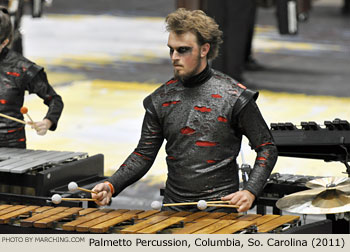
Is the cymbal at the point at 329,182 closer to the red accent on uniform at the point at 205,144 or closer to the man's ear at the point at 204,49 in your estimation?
the red accent on uniform at the point at 205,144

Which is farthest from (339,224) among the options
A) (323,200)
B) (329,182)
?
(323,200)

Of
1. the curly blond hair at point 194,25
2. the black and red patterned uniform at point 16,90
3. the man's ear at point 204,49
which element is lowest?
the black and red patterned uniform at point 16,90

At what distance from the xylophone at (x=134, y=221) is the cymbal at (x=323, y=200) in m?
0.08

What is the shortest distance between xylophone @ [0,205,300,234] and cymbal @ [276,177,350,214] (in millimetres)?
81

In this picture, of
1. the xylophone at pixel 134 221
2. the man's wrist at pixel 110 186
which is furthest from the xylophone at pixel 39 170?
the man's wrist at pixel 110 186

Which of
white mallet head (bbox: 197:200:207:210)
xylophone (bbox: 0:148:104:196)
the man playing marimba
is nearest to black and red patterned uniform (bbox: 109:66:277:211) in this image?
the man playing marimba

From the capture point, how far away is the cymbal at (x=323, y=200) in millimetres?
4992

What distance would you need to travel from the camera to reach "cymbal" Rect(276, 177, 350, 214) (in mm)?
4992

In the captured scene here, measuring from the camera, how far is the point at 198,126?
5.28m

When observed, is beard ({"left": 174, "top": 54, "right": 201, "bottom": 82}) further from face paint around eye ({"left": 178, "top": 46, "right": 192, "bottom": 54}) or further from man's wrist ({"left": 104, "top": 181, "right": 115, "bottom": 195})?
man's wrist ({"left": 104, "top": 181, "right": 115, "bottom": 195})

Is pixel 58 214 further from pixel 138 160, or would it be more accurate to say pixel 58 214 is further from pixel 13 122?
pixel 13 122

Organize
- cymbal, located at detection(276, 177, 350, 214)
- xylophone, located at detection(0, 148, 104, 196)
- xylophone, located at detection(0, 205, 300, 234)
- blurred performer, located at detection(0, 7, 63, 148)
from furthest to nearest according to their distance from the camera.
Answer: blurred performer, located at detection(0, 7, 63, 148) < xylophone, located at detection(0, 148, 104, 196) < cymbal, located at detection(276, 177, 350, 214) < xylophone, located at detection(0, 205, 300, 234)

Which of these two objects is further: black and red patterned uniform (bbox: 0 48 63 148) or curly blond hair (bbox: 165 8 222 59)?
black and red patterned uniform (bbox: 0 48 63 148)

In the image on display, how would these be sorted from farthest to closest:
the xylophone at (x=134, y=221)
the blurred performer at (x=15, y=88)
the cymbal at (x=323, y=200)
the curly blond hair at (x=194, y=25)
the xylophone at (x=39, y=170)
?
the blurred performer at (x=15, y=88), the xylophone at (x=39, y=170), the curly blond hair at (x=194, y=25), the cymbal at (x=323, y=200), the xylophone at (x=134, y=221)
